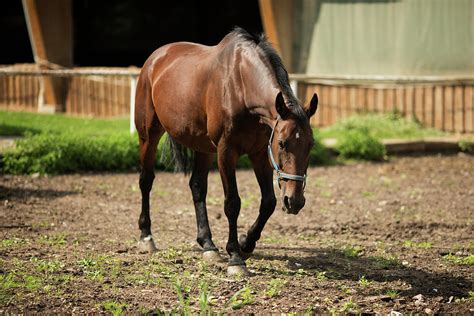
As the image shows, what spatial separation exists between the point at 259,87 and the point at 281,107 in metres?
0.51

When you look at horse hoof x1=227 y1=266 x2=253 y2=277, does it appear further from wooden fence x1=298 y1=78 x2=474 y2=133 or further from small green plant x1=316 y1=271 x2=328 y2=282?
wooden fence x1=298 y1=78 x2=474 y2=133

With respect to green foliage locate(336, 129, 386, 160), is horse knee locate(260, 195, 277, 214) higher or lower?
higher

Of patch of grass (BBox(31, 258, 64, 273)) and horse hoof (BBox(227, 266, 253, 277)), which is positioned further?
horse hoof (BBox(227, 266, 253, 277))

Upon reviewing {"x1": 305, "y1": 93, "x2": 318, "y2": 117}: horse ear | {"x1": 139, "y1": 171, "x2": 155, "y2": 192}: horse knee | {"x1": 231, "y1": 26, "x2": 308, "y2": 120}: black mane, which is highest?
{"x1": 231, "y1": 26, "x2": 308, "y2": 120}: black mane

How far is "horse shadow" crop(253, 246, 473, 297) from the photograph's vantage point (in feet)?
20.7

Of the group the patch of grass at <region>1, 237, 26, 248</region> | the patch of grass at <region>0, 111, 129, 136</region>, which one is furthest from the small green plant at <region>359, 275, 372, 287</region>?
the patch of grass at <region>0, 111, 129, 136</region>

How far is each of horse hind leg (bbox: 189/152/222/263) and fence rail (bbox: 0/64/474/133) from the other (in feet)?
15.1

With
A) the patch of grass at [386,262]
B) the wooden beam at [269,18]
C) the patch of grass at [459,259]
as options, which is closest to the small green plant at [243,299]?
the patch of grass at [386,262]

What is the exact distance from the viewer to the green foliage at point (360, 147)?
12859mm

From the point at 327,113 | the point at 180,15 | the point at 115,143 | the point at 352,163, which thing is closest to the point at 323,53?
the point at 327,113

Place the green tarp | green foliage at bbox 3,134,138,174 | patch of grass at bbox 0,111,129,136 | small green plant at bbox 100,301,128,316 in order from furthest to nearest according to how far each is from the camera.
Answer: the green tarp
patch of grass at bbox 0,111,129,136
green foliage at bbox 3,134,138,174
small green plant at bbox 100,301,128,316

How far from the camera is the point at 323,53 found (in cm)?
1559

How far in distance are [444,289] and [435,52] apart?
913 centimetres

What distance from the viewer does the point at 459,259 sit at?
7.27 metres
